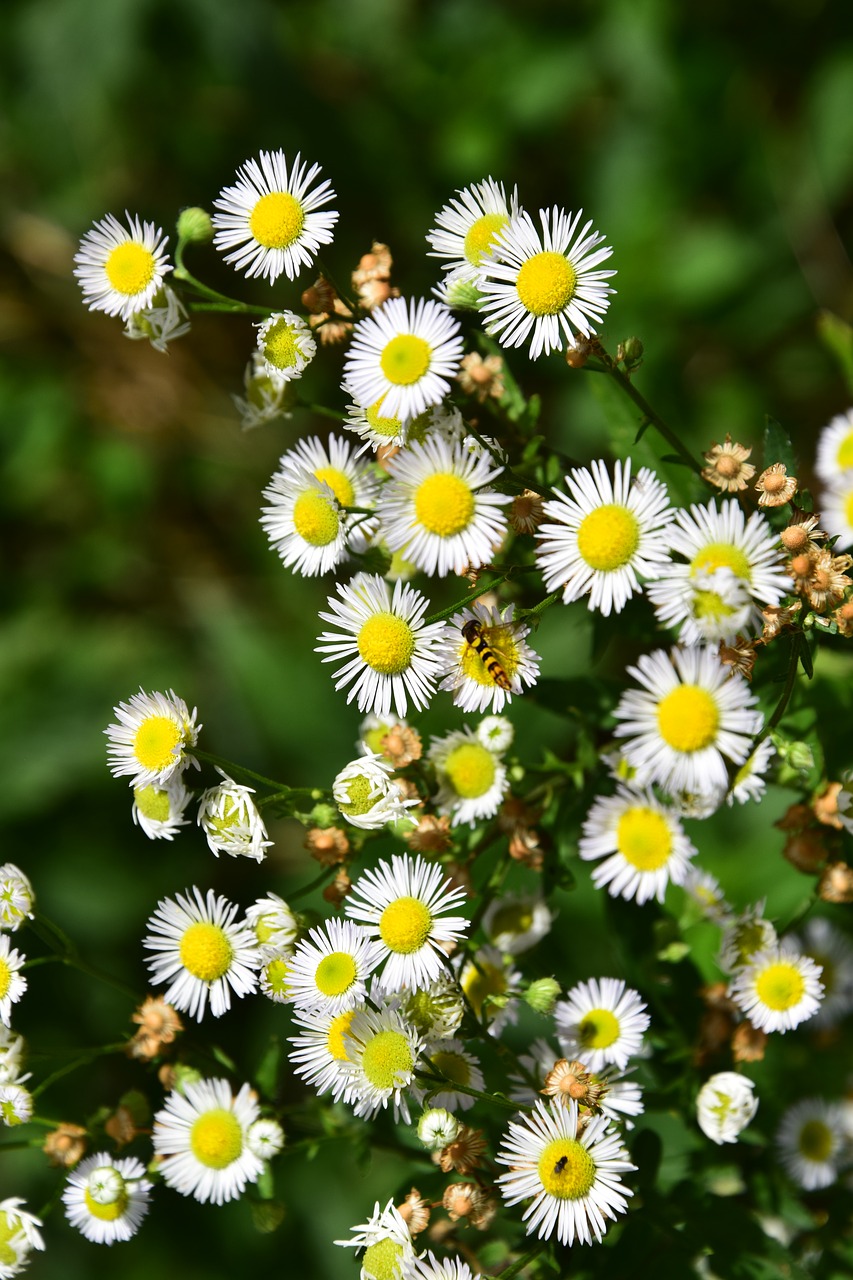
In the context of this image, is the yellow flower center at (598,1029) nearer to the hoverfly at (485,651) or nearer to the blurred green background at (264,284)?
Answer: the hoverfly at (485,651)

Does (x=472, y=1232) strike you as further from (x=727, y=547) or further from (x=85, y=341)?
(x=85, y=341)

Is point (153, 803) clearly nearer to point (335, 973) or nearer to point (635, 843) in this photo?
point (335, 973)

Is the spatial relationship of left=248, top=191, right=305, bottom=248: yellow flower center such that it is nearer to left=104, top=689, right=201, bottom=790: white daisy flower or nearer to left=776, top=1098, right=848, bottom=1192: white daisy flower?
left=104, top=689, right=201, bottom=790: white daisy flower

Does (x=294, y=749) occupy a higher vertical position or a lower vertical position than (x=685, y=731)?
higher

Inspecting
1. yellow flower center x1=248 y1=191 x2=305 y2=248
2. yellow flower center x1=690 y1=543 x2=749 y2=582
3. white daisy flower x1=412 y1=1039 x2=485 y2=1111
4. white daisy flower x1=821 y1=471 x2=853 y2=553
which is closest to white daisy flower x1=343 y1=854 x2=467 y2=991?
white daisy flower x1=412 y1=1039 x2=485 y2=1111

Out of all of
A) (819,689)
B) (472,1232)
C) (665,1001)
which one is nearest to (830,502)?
(819,689)
